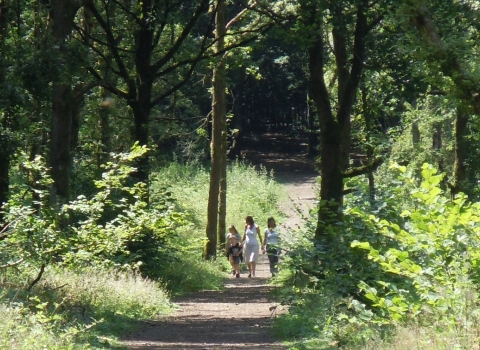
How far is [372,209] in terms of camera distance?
1313 centimetres

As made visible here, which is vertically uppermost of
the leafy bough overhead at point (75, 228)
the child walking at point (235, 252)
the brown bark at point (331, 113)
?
the brown bark at point (331, 113)

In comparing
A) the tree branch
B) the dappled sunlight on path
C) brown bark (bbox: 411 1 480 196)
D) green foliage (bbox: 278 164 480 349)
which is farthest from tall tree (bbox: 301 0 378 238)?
green foliage (bbox: 278 164 480 349)

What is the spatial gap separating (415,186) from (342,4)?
10648mm

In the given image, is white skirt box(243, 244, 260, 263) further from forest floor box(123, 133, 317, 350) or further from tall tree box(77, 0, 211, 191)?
tall tree box(77, 0, 211, 191)

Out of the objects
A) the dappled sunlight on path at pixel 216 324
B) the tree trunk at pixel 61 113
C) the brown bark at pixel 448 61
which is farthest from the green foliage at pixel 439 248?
the tree trunk at pixel 61 113

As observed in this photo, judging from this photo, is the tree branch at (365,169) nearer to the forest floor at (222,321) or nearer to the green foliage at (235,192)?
the forest floor at (222,321)

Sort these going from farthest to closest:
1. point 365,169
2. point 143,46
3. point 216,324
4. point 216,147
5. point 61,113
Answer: point 216,147, point 143,46, point 365,169, point 61,113, point 216,324

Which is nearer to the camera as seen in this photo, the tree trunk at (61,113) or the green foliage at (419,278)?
the green foliage at (419,278)

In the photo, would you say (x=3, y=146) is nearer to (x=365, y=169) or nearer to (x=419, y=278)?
(x=365, y=169)

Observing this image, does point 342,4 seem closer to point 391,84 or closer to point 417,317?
point 391,84

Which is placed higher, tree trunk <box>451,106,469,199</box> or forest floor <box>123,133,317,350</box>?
tree trunk <box>451,106,469,199</box>

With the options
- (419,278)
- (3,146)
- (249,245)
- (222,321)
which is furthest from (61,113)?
(419,278)

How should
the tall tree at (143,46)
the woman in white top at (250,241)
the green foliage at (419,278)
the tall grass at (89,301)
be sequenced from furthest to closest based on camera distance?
the woman in white top at (250,241) → the tall tree at (143,46) → the tall grass at (89,301) → the green foliage at (419,278)

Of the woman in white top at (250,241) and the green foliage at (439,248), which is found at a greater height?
the green foliage at (439,248)
